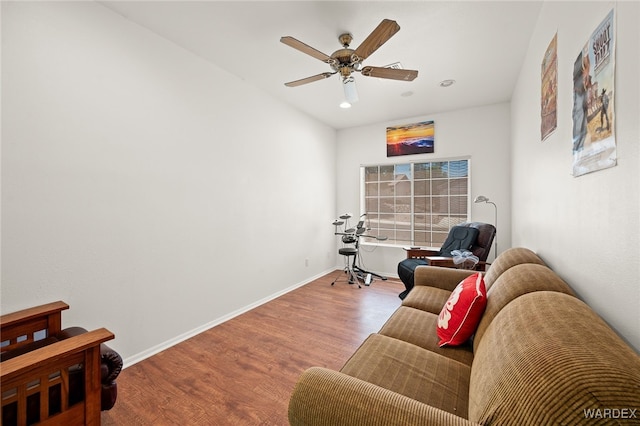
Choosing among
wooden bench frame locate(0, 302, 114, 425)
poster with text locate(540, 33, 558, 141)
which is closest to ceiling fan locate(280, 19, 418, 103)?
poster with text locate(540, 33, 558, 141)

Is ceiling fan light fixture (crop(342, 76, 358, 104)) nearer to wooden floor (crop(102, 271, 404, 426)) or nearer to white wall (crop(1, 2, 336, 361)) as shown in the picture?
white wall (crop(1, 2, 336, 361))

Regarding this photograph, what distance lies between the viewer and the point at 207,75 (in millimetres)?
2844

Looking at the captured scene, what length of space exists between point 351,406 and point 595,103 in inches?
60.5

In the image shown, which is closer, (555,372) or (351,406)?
(555,372)

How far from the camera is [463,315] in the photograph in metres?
1.48

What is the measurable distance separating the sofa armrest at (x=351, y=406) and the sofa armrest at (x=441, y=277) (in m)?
1.73

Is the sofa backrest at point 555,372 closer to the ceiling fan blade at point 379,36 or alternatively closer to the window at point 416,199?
the ceiling fan blade at point 379,36

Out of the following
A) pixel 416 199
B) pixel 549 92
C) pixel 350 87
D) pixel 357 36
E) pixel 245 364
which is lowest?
pixel 245 364

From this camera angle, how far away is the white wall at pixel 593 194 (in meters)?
0.88

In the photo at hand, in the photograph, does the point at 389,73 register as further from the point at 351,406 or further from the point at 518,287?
the point at 351,406

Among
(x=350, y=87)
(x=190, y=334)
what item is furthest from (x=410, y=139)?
(x=190, y=334)

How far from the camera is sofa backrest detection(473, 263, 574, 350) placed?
1266 mm

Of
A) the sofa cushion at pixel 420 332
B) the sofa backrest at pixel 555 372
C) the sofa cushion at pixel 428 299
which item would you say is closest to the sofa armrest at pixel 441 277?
the sofa cushion at pixel 428 299

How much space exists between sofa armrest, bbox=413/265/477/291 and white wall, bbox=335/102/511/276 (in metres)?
2.21
